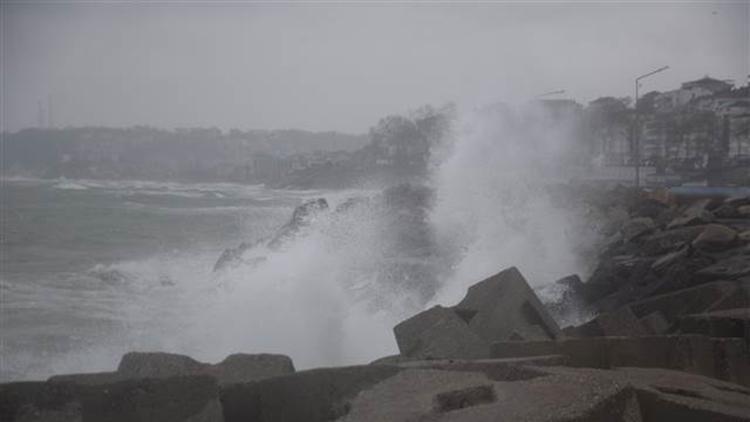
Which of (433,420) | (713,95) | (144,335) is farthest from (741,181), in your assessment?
(433,420)

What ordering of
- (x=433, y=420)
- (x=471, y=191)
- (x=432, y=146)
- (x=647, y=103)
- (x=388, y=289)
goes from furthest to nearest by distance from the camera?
(x=647, y=103) → (x=432, y=146) → (x=471, y=191) → (x=388, y=289) → (x=433, y=420)

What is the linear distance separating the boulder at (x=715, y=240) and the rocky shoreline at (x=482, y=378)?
3.47 meters

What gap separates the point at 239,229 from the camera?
28547 mm

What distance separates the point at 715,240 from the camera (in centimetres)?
1002

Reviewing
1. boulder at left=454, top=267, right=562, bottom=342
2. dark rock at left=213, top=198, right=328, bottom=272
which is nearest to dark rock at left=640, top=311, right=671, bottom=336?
boulder at left=454, top=267, right=562, bottom=342

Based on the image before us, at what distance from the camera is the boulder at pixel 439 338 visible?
4.84m

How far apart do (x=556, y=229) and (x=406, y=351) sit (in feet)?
37.8

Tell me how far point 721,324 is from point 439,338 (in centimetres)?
178

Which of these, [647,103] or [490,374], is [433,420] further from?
[647,103]

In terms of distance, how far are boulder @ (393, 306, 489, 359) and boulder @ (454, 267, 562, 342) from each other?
379 mm

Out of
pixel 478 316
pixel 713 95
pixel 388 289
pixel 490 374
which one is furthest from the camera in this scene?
pixel 713 95

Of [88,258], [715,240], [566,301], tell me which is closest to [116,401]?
[566,301]

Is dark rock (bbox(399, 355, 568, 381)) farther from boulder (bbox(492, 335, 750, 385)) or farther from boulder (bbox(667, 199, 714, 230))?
boulder (bbox(667, 199, 714, 230))

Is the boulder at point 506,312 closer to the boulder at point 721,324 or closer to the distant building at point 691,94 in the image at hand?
the boulder at point 721,324
